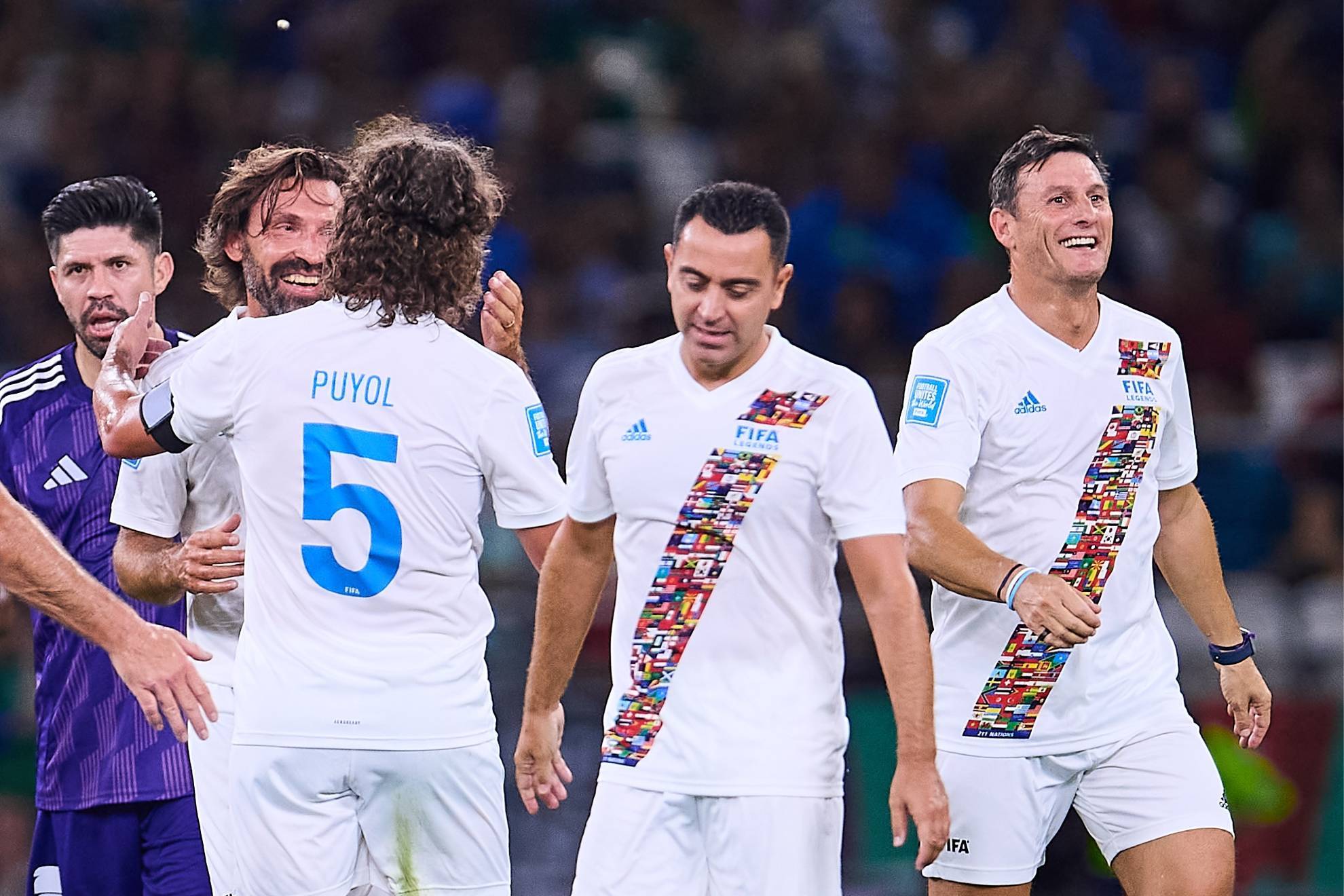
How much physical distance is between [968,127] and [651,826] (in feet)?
26.7

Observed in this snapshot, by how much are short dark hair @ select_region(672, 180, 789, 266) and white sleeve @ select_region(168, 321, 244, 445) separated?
1.23 meters

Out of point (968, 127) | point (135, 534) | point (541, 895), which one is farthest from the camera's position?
point (968, 127)

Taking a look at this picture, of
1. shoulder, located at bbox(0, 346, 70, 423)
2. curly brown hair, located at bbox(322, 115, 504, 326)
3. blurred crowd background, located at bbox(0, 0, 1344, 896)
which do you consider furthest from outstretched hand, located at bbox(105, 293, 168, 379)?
blurred crowd background, located at bbox(0, 0, 1344, 896)

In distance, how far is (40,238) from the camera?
449 inches

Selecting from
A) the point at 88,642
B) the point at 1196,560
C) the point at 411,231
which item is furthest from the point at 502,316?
the point at 1196,560

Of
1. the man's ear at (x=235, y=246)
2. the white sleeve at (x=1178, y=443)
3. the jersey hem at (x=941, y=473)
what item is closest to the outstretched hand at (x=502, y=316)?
the man's ear at (x=235, y=246)

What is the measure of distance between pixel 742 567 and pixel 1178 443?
Answer: 5.93ft

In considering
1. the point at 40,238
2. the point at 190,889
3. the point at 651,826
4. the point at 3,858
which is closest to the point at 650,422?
the point at 651,826

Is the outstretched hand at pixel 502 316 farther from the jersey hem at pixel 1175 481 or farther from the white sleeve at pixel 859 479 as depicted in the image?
the jersey hem at pixel 1175 481

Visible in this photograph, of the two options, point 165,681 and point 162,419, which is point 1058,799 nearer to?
point 165,681

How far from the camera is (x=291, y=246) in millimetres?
5594

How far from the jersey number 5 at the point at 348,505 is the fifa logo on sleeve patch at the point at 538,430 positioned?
389 mm

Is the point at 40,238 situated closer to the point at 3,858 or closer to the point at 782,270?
the point at 3,858

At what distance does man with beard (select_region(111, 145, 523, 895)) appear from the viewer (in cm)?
529
